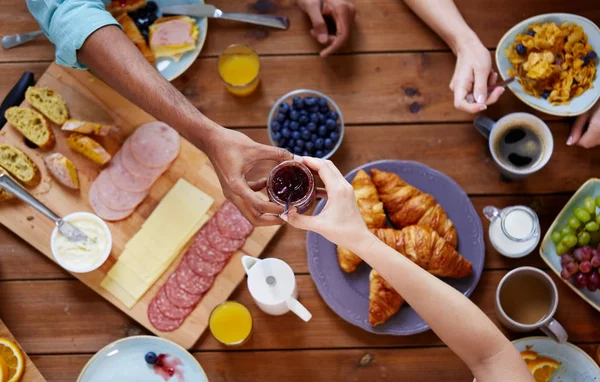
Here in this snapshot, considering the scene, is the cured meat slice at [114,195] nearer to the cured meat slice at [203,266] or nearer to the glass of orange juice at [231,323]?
the cured meat slice at [203,266]

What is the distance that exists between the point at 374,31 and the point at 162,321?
1.23m

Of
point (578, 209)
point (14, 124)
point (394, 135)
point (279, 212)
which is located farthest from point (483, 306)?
point (14, 124)

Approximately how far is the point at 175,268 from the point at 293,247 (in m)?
0.40

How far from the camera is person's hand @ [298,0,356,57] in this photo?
2010 mm

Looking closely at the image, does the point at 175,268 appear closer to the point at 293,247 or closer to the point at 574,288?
the point at 293,247

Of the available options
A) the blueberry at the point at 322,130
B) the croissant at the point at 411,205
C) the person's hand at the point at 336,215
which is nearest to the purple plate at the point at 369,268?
the croissant at the point at 411,205

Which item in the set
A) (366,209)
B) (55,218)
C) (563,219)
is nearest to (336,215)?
(366,209)

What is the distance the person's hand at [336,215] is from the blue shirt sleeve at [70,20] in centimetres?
78

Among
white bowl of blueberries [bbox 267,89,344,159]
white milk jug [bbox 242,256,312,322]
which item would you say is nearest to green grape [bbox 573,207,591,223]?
white bowl of blueberries [bbox 267,89,344,159]

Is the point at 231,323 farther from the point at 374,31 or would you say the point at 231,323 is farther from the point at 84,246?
the point at 374,31

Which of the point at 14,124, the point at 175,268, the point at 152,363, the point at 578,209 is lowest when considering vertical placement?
the point at 152,363

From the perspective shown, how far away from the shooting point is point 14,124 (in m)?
2.00

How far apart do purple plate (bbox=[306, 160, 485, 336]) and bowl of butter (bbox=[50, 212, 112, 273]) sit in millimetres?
673

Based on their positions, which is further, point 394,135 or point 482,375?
point 394,135
